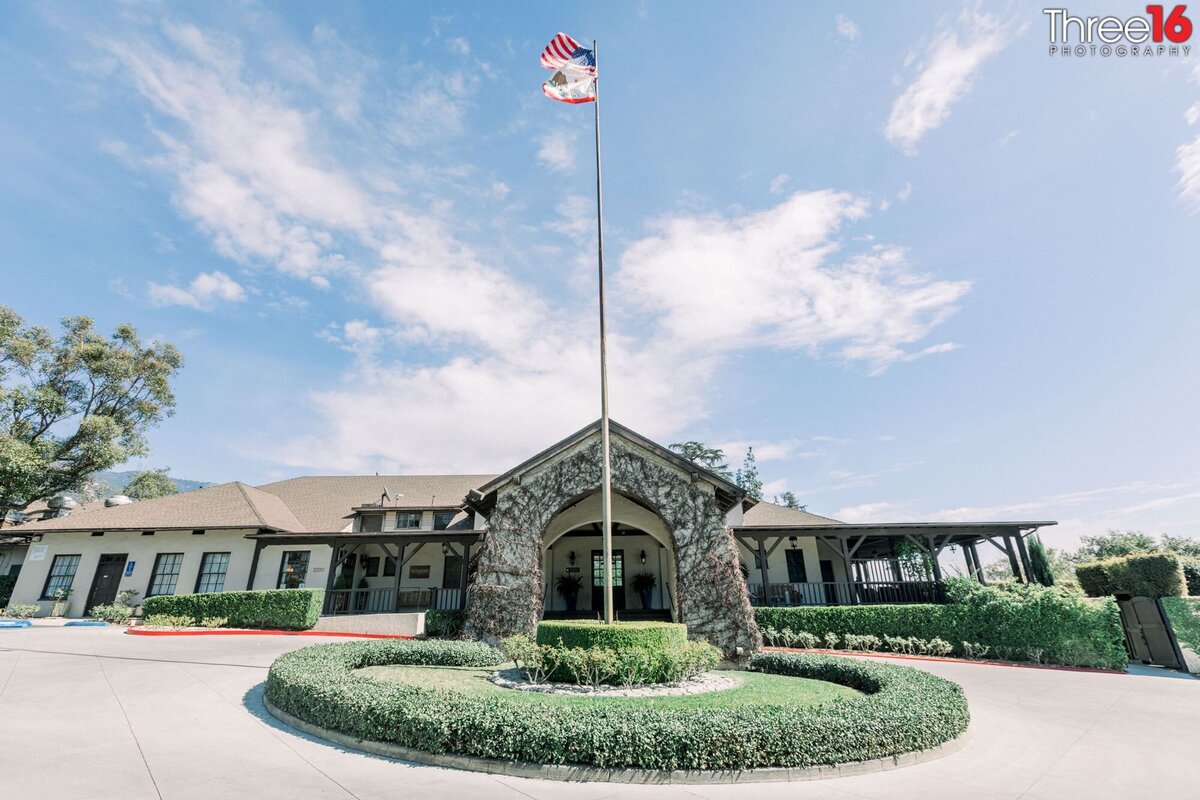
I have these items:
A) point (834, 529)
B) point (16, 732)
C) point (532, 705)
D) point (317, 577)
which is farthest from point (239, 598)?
point (834, 529)

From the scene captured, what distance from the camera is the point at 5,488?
23312 millimetres

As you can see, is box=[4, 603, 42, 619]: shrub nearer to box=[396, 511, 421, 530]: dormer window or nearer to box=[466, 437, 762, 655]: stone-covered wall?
box=[396, 511, 421, 530]: dormer window

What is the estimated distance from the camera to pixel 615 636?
9930mm

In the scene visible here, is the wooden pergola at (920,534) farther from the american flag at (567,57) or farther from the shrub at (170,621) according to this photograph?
the shrub at (170,621)

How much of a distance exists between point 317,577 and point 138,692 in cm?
1289

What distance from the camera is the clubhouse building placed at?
1463 centimetres

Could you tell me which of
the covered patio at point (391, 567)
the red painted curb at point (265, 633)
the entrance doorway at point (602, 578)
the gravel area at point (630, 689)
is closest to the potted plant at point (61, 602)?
the red painted curb at point (265, 633)

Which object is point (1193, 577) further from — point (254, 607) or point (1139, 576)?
point (254, 607)

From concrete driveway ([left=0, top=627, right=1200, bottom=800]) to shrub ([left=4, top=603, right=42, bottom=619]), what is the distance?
14.4m

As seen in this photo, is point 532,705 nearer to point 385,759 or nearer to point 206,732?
point 385,759

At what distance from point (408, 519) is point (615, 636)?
1559 centimetres

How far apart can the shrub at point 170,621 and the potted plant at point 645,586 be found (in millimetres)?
16198

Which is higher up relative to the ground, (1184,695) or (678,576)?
(678,576)

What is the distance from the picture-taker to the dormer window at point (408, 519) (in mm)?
22625
